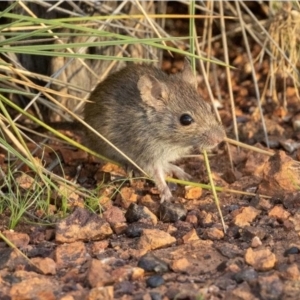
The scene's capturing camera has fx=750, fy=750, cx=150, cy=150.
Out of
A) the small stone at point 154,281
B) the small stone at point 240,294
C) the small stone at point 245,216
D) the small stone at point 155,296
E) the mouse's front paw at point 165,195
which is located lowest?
the mouse's front paw at point 165,195

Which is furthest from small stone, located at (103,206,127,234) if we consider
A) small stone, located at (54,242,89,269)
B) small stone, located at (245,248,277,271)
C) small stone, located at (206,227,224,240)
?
small stone, located at (245,248,277,271)

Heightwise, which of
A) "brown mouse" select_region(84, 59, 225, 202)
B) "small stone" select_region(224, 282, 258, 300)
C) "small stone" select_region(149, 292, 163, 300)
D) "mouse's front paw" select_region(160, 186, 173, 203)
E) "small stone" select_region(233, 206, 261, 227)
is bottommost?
"mouse's front paw" select_region(160, 186, 173, 203)

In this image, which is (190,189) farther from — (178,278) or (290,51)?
(290,51)

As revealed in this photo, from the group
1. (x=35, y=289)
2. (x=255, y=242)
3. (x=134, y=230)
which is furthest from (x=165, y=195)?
(x=35, y=289)

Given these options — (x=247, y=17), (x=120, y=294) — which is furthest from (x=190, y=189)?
(x=247, y=17)

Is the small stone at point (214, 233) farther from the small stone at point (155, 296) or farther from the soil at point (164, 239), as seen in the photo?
the small stone at point (155, 296)

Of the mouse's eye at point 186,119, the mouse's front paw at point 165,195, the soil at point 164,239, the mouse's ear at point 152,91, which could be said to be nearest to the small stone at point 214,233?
the soil at point 164,239

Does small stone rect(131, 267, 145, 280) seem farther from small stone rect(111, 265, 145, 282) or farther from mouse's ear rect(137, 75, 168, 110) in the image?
mouse's ear rect(137, 75, 168, 110)
